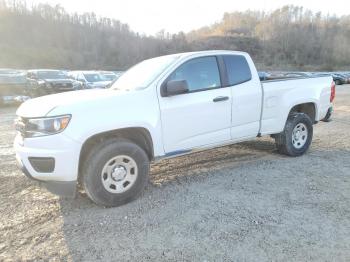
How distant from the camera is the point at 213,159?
6.43 m

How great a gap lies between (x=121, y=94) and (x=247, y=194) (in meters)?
2.11

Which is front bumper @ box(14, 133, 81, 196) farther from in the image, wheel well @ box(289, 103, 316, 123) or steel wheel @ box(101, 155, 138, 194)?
wheel well @ box(289, 103, 316, 123)

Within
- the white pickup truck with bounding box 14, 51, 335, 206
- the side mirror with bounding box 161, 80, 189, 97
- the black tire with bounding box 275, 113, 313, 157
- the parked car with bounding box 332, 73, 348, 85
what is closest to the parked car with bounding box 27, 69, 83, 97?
the white pickup truck with bounding box 14, 51, 335, 206

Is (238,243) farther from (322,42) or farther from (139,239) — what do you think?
(322,42)

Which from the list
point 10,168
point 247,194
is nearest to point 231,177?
point 247,194

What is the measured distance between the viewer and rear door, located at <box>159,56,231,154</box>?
4777 mm

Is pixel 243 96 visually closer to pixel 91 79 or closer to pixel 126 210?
pixel 126 210

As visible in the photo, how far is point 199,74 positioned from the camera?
16.8 ft

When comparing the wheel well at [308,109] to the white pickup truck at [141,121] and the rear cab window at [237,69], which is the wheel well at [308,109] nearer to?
the white pickup truck at [141,121]

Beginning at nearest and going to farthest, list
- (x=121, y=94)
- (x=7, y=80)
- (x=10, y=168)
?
(x=121, y=94) → (x=10, y=168) → (x=7, y=80)

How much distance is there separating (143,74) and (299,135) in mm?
3238

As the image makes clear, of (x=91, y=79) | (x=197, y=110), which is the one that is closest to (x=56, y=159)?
(x=197, y=110)

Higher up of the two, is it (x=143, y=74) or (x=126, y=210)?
(x=143, y=74)

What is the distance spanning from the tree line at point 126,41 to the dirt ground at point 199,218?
5981 centimetres
